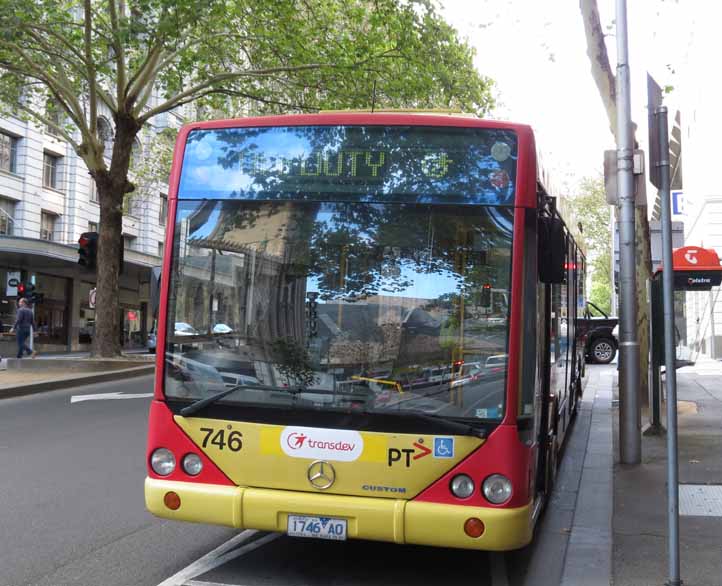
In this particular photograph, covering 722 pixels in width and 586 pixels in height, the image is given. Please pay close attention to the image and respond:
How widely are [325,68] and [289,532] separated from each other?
55.3 feet

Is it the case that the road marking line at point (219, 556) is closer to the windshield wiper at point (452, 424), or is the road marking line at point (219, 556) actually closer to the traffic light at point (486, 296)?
the windshield wiper at point (452, 424)

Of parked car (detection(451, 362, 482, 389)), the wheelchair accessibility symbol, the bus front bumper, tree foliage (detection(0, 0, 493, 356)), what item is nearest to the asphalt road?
the bus front bumper

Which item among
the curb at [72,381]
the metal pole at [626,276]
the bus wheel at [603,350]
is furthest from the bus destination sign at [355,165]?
the bus wheel at [603,350]

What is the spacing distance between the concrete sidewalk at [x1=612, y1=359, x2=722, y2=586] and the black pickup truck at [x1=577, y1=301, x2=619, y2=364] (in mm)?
12850

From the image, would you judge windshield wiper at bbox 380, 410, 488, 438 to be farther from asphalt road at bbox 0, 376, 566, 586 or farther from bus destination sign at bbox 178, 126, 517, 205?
bus destination sign at bbox 178, 126, 517, 205

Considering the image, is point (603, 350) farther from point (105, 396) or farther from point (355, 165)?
point (355, 165)

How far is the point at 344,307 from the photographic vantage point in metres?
5.01

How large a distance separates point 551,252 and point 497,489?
4.76ft

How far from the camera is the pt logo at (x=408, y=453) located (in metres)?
4.79

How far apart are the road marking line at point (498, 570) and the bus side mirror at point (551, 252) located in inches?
71.5

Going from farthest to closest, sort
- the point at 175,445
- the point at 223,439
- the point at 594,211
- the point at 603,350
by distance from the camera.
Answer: the point at 594,211
the point at 603,350
the point at 175,445
the point at 223,439

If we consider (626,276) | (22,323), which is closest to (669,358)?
(626,276)

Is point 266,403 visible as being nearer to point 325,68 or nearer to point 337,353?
point 337,353

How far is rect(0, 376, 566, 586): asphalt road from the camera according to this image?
5113 mm
